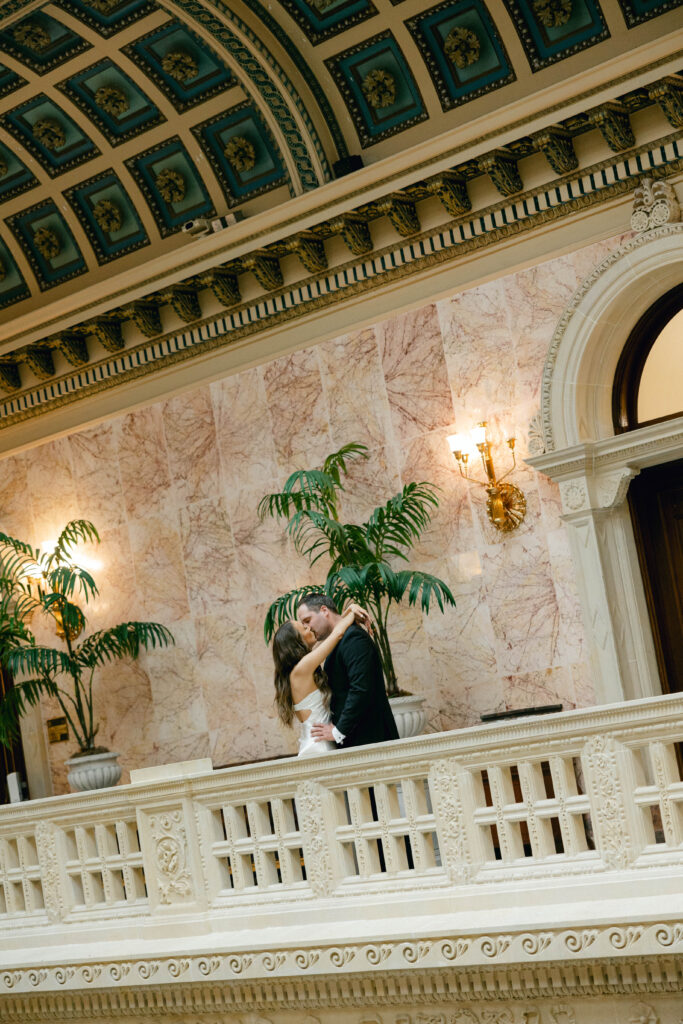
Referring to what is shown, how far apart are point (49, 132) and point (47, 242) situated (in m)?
1.30

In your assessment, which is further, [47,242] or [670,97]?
[47,242]

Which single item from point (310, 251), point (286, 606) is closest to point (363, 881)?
point (286, 606)

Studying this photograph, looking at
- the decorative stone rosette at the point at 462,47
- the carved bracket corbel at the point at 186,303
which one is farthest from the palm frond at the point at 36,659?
the decorative stone rosette at the point at 462,47

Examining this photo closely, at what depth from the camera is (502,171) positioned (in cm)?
1159

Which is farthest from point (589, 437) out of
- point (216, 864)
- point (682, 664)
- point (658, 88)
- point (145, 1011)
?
point (145, 1011)

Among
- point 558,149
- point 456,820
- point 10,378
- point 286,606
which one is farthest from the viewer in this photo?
point 10,378

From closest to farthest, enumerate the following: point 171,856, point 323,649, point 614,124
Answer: point 323,649, point 171,856, point 614,124

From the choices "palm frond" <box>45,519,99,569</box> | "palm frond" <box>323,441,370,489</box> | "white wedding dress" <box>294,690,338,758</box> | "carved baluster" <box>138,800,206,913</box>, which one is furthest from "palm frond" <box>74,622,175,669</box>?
"white wedding dress" <box>294,690,338,758</box>

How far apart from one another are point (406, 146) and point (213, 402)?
10.3 ft

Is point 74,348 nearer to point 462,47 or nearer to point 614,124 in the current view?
point 462,47

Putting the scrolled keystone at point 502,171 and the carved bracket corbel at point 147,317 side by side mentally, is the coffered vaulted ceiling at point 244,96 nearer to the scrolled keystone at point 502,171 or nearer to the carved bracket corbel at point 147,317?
the scrolled keystone at point 502,171

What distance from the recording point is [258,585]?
1321 centimetres

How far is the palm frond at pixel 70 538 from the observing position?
13750 mm

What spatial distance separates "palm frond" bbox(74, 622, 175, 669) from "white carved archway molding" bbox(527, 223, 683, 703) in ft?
14.4
